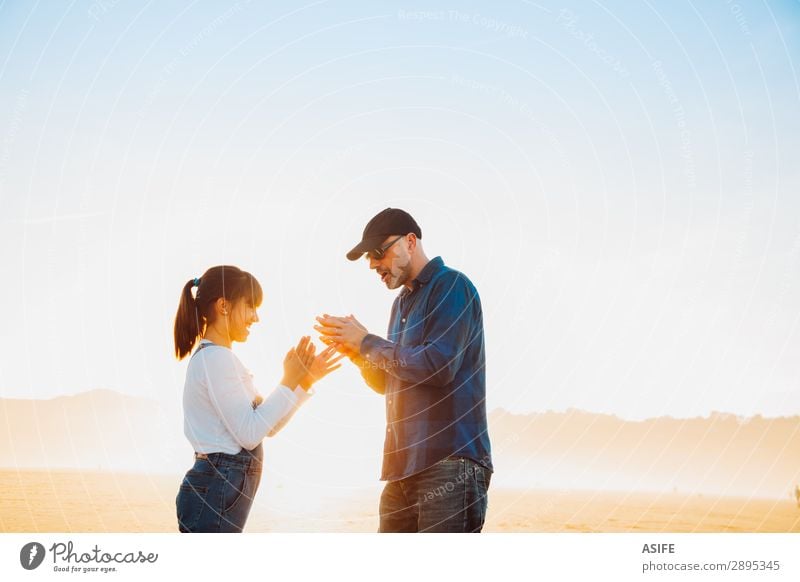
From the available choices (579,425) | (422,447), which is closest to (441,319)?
(422,447)

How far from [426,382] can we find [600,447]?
42.4m

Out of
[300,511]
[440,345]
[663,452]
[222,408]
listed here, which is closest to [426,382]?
[440,345]

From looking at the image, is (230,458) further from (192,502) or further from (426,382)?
(426,382)

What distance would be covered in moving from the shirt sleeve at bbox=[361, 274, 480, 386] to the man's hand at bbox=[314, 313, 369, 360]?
0.11 m

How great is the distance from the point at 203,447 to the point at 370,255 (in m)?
1.44

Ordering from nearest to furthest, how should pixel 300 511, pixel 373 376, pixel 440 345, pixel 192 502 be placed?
pixel 192 502, pixel 440 345, pixel 373 376, pixel 300 511

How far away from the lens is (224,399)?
13.0 feet

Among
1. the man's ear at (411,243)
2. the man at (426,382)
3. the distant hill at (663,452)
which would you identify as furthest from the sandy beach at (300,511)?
the distant hill at (663,452)

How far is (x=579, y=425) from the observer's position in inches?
1609

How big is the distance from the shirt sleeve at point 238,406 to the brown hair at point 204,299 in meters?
0.25

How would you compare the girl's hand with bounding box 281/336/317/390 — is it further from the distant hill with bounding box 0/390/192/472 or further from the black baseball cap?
the distant hill with bounding box 0/390/192/472

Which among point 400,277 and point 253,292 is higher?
point 400,277
